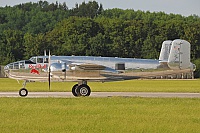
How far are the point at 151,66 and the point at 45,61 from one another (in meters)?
7.59

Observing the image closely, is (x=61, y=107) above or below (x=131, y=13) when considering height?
below

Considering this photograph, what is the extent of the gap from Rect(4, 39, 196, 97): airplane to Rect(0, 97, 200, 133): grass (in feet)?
20.9

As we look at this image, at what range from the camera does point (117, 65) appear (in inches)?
1555

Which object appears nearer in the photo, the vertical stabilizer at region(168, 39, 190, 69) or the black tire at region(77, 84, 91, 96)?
the black tire at region(77, 84, 91, 96)

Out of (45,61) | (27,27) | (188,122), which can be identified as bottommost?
(188,122)

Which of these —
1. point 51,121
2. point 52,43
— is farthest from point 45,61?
point 52,43

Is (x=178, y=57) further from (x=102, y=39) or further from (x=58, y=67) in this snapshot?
(x=102, y=39)

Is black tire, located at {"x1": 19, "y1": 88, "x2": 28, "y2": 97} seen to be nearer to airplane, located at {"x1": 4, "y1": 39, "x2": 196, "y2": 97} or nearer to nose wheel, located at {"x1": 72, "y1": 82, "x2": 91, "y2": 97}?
airplane, located at {"x1": 4, "y1": 39, "x2": 196, "y2": 97}

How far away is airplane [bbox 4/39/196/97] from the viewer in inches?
1507

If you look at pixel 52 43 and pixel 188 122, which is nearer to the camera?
pixel 188 122

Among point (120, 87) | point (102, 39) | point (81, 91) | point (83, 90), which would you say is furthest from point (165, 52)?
point (102, 39)

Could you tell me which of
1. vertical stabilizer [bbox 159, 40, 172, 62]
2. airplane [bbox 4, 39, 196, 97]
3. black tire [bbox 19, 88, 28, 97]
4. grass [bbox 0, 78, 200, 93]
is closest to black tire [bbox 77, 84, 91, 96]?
airplane [bbox 4, 39, 196, 97]

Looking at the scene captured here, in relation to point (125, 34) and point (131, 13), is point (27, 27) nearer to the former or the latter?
point (131, 13)

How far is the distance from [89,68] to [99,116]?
13830 millimetres
